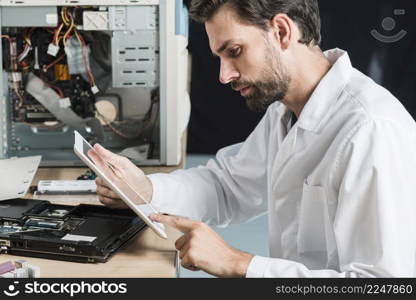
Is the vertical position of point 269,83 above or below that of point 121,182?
above

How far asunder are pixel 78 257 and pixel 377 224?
0.59 meters

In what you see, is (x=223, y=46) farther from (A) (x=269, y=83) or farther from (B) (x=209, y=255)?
(B) (x=209, y=255)

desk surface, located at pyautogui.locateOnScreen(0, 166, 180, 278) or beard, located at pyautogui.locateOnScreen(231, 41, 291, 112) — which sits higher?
beard, located at pyautogui.locateOnScreen(231, 41, 291, 112)

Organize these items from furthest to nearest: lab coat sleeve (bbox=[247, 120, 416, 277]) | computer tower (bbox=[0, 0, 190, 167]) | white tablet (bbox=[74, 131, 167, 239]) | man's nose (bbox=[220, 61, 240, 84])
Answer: computer tower (bbox=[0, 0, 190, 167]), man's nose (bbox=[220, 61, 240, 84]), white tablet (bbox=[74, 131, 167, 239]), lab coat sleeve (bbox=[247, 120, 416, 277])

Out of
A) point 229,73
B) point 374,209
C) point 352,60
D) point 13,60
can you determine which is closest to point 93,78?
point 13,60

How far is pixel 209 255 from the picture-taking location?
1208mm

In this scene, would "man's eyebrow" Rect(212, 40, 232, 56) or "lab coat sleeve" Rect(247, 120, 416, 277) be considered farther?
"man's eyebrow" Rect(212, 40, 232, 56)

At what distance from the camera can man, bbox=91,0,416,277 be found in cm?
113

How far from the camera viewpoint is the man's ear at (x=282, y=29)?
129cm

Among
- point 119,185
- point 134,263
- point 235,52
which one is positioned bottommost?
A: point 134,263

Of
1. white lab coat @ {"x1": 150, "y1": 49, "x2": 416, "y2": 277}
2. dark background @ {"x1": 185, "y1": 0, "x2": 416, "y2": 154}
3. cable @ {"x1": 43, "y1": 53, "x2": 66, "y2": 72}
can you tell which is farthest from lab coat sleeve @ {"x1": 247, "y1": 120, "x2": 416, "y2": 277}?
dark background @ {"x1": 185, "y1": 0, "x2": 416, "y2": 154}

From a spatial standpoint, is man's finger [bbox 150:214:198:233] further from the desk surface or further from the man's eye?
the man's eye

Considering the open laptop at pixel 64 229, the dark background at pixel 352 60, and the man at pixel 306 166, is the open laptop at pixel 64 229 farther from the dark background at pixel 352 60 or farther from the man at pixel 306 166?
the dark background at pixel 352 60

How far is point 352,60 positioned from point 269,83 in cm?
272
